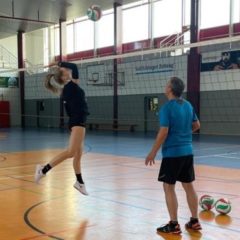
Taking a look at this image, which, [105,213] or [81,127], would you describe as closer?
[105,213]

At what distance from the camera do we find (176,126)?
12.3 ft

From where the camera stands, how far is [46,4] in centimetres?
2122

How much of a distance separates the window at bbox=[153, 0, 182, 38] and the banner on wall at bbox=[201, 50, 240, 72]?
8.62 feet

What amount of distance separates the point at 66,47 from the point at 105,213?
76.3 feet

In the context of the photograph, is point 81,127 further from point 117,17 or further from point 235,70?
point 117,17

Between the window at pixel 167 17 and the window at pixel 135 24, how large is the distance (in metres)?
0.66

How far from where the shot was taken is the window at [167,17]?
67.6 ft

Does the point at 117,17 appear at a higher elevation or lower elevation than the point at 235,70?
higher

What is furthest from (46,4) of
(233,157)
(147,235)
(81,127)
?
(147,235)

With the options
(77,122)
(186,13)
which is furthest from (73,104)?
(186,13)

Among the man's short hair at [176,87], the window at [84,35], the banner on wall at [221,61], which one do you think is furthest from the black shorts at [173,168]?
the window at [84,35]

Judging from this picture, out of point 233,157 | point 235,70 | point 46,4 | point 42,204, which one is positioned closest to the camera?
point 42,204

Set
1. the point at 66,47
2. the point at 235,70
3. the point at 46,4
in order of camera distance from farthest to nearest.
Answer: the point at 66,47, the point at 46,4, the point at 235,70

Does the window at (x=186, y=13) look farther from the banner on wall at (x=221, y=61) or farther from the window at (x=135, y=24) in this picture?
the window at (x=135, y=24)
